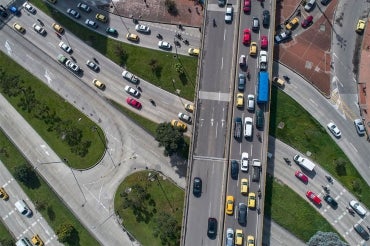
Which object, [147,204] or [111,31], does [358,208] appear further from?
[111,31]

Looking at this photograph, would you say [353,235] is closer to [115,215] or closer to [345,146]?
[345,146]

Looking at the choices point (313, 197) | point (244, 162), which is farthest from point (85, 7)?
point (313, 197)

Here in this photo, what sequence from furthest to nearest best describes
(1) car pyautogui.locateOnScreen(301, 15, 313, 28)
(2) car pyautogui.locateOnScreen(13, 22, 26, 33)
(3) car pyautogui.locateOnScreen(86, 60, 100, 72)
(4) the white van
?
(2) car pyautogui.locateOnScreen(13, 22, 26, 33) < (3) car pyautogui.locateOnScreen(86, 60, 100, 72) < (1) car pyautogui.locateOnScreen(301, 15, 313, 28) < (4) the white van

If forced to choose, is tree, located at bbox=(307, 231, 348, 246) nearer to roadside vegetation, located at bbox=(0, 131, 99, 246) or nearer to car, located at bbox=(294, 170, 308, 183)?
car, located at bbox=(294, 170, 308, 183)

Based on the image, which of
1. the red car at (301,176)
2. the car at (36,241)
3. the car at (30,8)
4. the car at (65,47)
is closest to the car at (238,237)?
the red car at (301,176)

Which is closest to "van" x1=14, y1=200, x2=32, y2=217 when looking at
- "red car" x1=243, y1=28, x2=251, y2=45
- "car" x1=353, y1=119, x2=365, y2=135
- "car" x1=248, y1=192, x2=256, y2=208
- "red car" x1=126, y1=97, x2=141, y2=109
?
"red car" x1=126, y1=97, x2=141, y2=109
